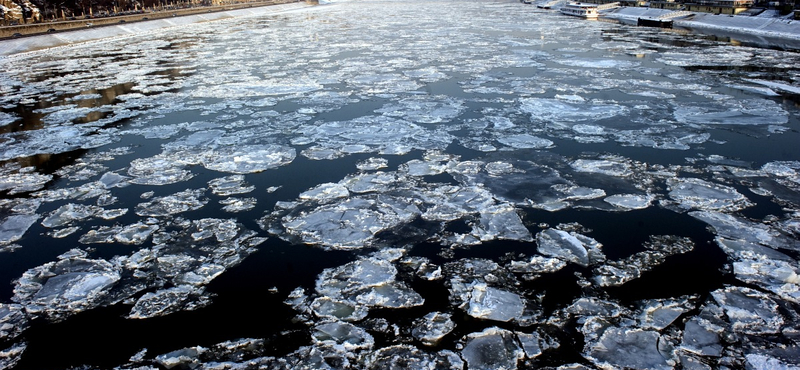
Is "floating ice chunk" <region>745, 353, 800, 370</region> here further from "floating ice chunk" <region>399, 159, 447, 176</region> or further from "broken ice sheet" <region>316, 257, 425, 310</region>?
"floating ice chunk" <region>399, 159, 447, 176</region>

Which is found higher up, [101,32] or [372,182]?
[101,32]

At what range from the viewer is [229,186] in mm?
4910

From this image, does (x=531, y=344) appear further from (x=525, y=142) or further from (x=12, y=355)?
(x=525, y=142)

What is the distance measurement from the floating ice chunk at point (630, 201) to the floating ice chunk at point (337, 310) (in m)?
2.62

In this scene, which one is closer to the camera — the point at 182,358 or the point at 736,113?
the point at 182,358

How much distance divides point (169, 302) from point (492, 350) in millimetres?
2116

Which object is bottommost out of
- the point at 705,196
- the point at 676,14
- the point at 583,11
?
the point at 705,196

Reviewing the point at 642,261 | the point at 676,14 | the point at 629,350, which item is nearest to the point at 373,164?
the point at 642,261

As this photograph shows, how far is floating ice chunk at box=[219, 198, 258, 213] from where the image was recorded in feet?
14.4

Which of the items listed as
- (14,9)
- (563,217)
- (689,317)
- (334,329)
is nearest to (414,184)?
(563,217)

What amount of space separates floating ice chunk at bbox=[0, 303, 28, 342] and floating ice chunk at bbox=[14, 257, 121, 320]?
50 mm

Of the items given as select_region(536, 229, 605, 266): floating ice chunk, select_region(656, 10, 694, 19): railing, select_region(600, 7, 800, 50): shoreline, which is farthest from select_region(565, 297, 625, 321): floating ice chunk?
select_region(656, 10, 694, 19): railing

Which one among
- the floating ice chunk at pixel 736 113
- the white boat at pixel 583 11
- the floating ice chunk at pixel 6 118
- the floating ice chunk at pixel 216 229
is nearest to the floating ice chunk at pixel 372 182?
the floating ice chunk at pixel 216 229

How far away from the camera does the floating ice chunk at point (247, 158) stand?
213 inches
